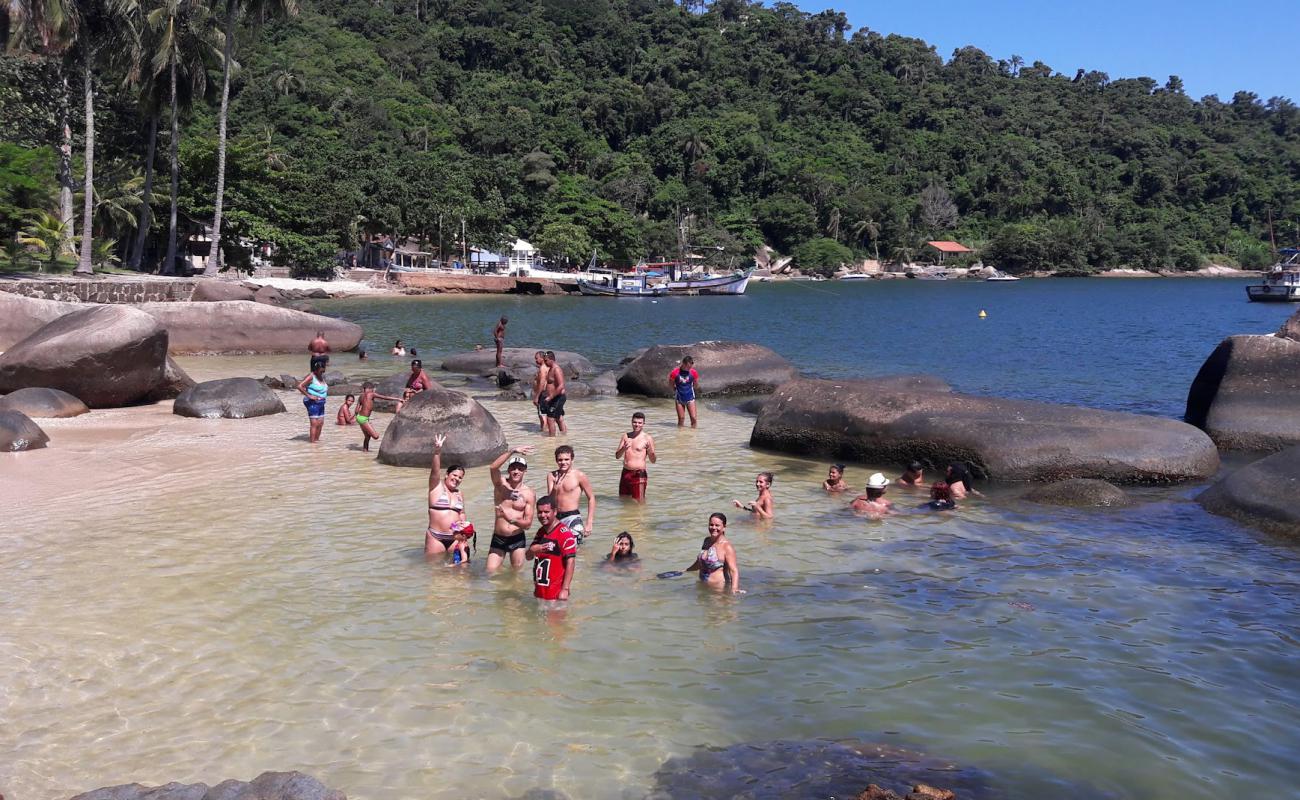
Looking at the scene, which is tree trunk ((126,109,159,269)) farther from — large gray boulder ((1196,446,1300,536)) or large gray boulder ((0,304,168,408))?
large gray boulder ((1196,446,1300,536))

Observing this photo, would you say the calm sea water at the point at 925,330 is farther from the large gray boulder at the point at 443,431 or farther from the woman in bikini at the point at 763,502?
the large gray boulder at the point at 443,431

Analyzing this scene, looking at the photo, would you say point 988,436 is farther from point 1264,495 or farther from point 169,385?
point 169,385

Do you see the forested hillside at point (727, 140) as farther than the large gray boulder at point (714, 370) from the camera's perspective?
Yes

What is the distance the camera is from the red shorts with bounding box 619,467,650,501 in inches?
555

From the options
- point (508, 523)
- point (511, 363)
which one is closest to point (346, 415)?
point (508, 523)

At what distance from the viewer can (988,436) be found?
15250 millimetres

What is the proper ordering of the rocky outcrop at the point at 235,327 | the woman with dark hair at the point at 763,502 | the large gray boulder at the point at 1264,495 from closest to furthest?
the large gray boulder at the point at 1264,495 < the woman with dark hair at the point at 763,502 < the rocky outcrop at the point at 235,327

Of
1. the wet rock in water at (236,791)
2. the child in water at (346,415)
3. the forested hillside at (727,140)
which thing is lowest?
the wet rock in water at (236,791)

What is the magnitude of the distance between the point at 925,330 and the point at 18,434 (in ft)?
159

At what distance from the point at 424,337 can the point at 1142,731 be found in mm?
37691

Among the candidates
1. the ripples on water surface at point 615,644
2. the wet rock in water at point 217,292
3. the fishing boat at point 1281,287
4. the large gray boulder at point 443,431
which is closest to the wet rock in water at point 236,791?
the ripples on water surface at point 615,644

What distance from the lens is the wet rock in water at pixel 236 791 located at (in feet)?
19.6

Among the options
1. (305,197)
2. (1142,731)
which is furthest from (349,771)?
(305,197)

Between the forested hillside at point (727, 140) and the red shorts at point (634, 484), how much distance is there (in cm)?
6127
